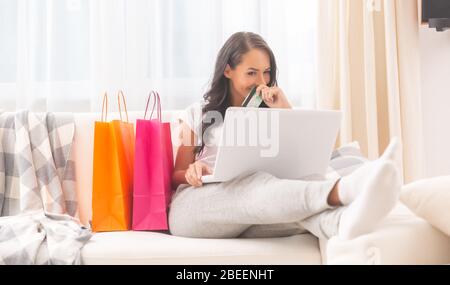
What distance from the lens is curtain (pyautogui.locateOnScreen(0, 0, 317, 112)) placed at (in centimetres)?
261

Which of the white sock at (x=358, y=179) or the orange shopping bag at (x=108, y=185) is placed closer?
the white sock at (x=358, y=179)

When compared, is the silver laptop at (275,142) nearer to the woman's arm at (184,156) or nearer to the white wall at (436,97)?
the woman's arm at (184,156)

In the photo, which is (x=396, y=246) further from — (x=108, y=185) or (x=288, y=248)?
(x=108, y=185)

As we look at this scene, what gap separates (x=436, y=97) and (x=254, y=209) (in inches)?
60.1

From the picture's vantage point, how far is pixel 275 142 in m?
1.56

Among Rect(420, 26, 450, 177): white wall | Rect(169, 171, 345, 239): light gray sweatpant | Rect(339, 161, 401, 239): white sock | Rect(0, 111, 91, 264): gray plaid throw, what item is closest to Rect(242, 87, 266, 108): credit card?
Rect(169, 171, 345, 239): light gray sweatpant

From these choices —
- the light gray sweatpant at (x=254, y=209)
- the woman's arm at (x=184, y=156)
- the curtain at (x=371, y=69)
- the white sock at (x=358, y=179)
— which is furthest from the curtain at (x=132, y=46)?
the white sock at (x=358, y=179)

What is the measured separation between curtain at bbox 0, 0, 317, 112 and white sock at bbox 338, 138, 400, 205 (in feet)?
4.61

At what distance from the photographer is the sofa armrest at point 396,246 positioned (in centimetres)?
118

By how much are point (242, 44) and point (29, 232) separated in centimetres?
94

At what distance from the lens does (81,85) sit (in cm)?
264

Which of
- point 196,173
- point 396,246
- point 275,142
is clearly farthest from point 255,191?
point 396,246

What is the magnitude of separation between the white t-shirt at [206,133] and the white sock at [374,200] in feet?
2.51
